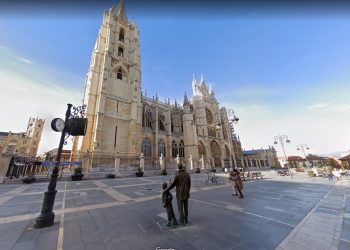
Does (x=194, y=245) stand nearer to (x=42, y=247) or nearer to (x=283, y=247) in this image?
(x=283, y=247)

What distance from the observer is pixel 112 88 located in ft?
95.2

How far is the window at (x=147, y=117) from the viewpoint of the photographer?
3531 cm

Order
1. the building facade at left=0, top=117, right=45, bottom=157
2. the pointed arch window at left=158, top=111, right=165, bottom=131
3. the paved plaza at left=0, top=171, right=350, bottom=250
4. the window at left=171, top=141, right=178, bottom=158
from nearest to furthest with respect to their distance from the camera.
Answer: the paved plaza at left=0, top=171, right=350, bottom=250, the window at left=171, top=141, right=178, bottom=158, the pointed arch window at left=158, top=111, right=165, bottom=131, the building facade at left=0, top=117, right=45, bottom=157

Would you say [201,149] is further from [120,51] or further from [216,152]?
[120,51]

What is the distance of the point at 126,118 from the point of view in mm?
29031

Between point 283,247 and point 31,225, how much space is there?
6066mm

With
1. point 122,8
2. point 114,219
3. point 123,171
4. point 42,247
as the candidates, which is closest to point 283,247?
point 114,219

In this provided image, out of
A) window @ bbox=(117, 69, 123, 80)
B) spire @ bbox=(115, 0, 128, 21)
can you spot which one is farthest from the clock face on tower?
spire @ bbox=(115, 0, 128, 21)

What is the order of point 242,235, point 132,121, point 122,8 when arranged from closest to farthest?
point 242,235 < point 132,121 < point 122,8

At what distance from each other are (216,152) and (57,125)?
4379cm

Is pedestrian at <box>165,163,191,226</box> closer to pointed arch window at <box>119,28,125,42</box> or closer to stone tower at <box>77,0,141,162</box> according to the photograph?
stone tower at <box>77,0,141,162</box>

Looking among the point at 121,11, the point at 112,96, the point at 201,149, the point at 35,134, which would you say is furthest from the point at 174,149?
the point at 35,134

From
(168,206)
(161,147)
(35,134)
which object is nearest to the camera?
(168,206)

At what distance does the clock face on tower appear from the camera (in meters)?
5.13
